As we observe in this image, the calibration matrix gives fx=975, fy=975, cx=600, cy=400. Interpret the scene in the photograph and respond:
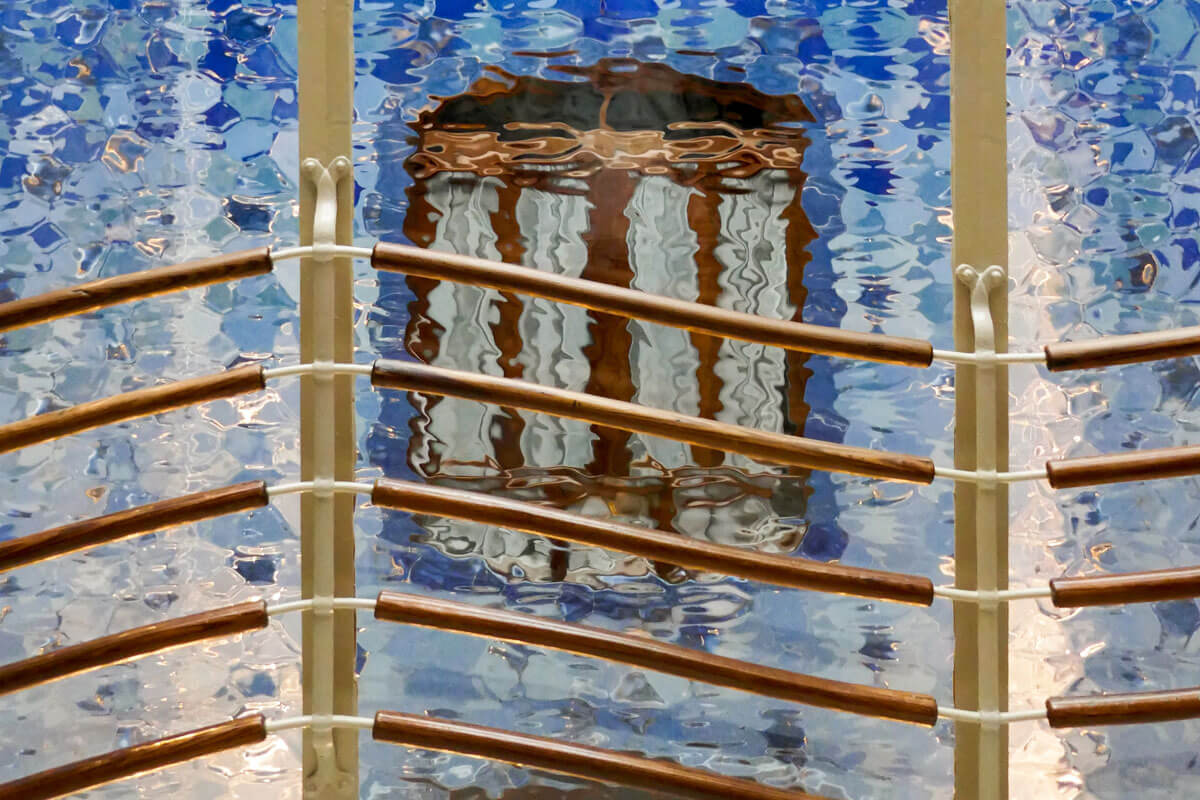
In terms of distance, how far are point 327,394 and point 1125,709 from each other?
0.92 m

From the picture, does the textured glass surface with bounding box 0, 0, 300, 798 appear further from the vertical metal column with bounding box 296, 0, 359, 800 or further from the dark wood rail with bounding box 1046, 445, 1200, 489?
the dark wood rail with bounding box 1046, 445, 1200, 489

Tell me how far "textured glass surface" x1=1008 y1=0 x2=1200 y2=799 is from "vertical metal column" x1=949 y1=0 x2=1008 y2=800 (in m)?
0.13

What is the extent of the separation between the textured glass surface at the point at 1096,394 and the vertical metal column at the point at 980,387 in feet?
0.41

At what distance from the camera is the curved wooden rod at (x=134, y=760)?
3.36 feet

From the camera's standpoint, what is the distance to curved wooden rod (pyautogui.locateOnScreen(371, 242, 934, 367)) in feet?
3.43

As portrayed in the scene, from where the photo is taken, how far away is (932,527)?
116cm

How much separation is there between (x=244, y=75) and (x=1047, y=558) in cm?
115

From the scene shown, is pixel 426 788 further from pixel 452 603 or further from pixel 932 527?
pixel 932 527

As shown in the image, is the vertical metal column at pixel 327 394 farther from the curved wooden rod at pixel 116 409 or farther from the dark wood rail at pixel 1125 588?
the dark wood rail at pixel 1125 588

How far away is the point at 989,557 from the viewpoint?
1.05 metres

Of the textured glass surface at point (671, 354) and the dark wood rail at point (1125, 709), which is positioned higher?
the textured glass surface at point (671, 354)

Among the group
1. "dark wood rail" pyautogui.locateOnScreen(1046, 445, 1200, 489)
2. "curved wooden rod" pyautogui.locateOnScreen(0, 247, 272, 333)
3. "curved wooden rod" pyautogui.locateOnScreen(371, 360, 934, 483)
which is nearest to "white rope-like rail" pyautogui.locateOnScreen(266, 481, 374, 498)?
"curved wooden rod" pyautogui.locateOnScreen(371, 360, 934, 483)

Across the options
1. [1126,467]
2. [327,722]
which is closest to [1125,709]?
[1126,467]

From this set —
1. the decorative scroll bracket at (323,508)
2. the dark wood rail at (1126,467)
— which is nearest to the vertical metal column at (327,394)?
the decorative scroll bracket at (323,508)
